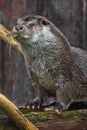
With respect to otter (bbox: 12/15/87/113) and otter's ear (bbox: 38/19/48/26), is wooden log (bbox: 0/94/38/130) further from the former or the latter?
otter's ear (bbox: 38/19/48/26)

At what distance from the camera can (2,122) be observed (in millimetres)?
5531

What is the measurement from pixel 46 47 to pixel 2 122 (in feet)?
3.71

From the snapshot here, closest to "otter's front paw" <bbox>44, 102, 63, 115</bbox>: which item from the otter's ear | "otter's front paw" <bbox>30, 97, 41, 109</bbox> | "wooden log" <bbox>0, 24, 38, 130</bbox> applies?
"otter's front paw" <bbox>30, 97, 41, 109</bbox>

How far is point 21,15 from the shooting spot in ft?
28.6

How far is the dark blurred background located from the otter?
1.95 metres

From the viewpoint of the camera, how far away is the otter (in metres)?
6.36

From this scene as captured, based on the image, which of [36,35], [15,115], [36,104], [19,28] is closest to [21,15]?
[36,104]

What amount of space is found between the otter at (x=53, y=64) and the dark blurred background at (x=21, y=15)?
195 cm

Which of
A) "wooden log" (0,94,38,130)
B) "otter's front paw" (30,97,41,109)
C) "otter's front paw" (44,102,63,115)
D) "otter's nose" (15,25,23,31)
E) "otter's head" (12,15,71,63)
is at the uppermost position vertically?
"otter's nose" (15,25,23,31)

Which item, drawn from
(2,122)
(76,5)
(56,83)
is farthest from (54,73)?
(76,5)

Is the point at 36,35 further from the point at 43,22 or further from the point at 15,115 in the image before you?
the point at 15,115

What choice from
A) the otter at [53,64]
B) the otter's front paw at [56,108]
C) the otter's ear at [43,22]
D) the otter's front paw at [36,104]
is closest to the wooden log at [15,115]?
the otter's front paw at [56,108]

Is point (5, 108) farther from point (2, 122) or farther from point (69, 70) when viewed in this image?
point (69, 70)

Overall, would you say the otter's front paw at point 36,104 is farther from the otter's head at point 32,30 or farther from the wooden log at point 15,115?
the wooden log at point 15,115
